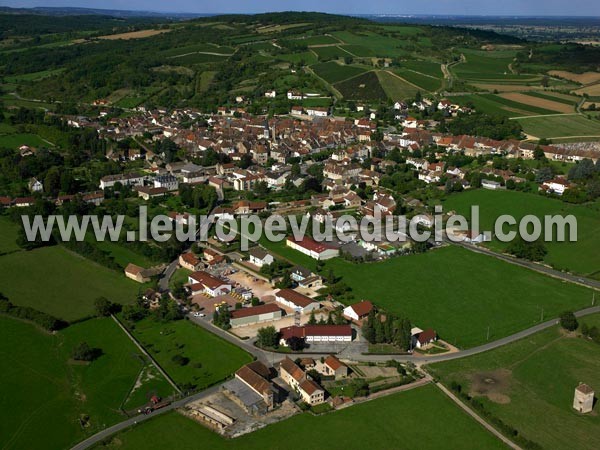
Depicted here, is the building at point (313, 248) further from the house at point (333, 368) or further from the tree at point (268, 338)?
the house at point (333, 368)

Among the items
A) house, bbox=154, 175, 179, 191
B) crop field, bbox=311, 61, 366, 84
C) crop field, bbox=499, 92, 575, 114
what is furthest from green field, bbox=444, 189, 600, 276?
crop field, bbox=311, 61, 366, 84

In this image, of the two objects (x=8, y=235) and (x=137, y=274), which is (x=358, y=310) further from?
(x=8, y=235)

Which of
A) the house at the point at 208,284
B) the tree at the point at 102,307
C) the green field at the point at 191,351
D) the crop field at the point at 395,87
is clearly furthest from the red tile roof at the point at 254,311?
the crop field at the point at 395,87

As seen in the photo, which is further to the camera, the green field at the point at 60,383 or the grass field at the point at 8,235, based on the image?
the grass field at the point at 8,235

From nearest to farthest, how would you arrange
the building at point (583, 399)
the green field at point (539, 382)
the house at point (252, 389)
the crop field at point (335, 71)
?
the green field at point (539, 382) < the building at point (583, 399) < the house at point (252, 389) < the crop field at point (335, 71)

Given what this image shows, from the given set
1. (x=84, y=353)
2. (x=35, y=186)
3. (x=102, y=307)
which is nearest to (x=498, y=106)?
(x=35, y=186)

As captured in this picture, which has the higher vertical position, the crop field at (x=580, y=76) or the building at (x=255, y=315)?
the crop field at (x=580, y=76)
